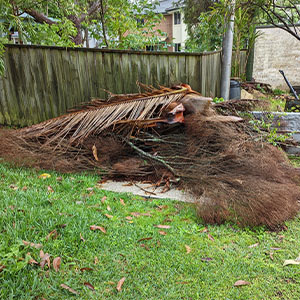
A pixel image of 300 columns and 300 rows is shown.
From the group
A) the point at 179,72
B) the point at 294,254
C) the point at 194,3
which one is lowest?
the point at 294,254

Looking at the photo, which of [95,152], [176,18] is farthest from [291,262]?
[176,18]

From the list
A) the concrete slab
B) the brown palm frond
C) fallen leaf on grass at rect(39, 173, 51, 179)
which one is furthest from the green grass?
the brown palm frond

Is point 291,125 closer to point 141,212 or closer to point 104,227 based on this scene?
point 141,212

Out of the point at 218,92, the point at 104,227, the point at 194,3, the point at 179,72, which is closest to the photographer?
the point at 104,227

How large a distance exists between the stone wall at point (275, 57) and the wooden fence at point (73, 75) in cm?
688

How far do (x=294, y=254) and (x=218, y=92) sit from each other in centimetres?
514

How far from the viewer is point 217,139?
13.6 feet

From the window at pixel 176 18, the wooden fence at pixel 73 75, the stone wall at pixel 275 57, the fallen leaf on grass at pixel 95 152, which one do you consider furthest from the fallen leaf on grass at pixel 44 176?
the window at pixel 176 18

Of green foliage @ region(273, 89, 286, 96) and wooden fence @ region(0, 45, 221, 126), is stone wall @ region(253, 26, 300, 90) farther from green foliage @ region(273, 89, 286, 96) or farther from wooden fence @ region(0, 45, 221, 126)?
wooden fence @ region(0, 45, 221, 126)

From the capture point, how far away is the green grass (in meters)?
2.14

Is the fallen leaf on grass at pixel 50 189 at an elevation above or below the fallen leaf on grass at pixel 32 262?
below

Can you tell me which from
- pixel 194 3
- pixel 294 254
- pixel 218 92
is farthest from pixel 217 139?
pixel 194 3

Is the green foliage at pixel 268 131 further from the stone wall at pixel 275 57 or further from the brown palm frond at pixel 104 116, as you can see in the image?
the stone wall at pixel 275 57

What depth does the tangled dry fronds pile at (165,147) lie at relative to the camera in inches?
145
